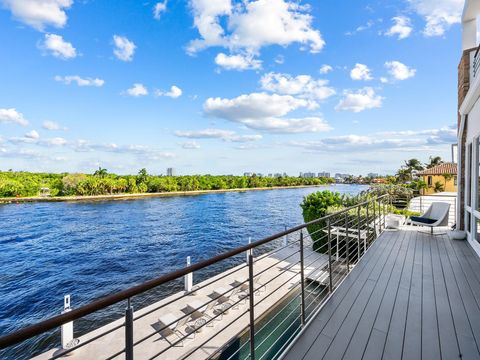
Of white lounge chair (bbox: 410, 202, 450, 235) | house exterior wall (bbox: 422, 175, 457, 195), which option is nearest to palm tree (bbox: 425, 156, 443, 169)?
house exterior wall (bbox: 422, 175, 457, 195)

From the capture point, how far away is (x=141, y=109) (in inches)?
795

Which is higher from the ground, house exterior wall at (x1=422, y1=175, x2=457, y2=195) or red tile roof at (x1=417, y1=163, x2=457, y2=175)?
red tile roof at (x1=417, y1=163, x2=457, y2=175)

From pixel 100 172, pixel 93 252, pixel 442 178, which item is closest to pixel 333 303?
pixel 93 252

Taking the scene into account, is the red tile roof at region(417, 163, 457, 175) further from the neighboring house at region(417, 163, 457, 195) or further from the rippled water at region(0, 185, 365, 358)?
the rippled water at region(0, 185, 365, 358)

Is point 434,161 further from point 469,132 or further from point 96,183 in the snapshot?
point 96,183

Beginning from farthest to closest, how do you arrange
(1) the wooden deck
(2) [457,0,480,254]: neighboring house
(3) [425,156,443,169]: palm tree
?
1. (3) [425,156,443,169]: palm tree
2. (2) [457,0,480,254]: neighboring house
3. (1) the wooden deck

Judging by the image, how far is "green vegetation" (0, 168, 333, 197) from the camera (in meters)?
43.7

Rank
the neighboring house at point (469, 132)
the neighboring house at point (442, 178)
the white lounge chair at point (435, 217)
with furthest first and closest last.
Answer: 1. the neighboring house at point (442, 178)
2. the white lounge chair at point (435, 217)
3. the neighboring house at point (469, 132)

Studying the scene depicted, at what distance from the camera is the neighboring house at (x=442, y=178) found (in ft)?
65.2

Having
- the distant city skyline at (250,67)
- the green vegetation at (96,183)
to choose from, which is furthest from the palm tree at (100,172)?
the distant city skyline at (250,67)

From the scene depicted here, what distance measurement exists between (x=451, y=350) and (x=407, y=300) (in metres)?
0.78

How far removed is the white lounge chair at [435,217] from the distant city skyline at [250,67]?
2627 millimetres

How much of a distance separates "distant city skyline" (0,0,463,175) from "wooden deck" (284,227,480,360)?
4982 mm

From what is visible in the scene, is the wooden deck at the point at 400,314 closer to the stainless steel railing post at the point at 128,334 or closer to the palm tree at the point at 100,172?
the stainless steel railing post at the point at 128,334
